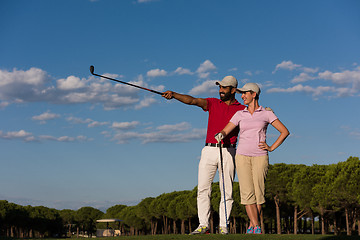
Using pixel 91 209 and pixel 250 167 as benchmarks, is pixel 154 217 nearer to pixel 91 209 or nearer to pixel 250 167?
pixel 91 209

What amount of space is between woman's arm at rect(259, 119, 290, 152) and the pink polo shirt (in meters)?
0.09

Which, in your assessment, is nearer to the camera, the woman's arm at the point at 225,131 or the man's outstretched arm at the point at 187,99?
the woman's arm at the point at 225,131

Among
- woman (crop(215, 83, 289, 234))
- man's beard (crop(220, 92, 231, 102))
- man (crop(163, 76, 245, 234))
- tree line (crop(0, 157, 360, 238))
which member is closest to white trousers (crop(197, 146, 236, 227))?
man (crop(163, 76, 245, 234))

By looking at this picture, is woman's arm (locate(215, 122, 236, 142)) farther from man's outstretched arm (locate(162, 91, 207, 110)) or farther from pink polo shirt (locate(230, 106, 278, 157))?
man's outstretched arm (locate(162, 91, 207, 110))

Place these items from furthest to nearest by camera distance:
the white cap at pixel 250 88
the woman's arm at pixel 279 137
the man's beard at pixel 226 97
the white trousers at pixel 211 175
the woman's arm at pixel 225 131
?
the man's beard at pixel 226 97
the white trousers at pixel 211 175
the white cap at pixel 250 88
the woman's arm at pixel 225 131
the woman's arm at pixel 279 137

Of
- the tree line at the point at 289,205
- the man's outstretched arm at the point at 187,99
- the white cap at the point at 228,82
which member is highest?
the white cap at the point at 228,82

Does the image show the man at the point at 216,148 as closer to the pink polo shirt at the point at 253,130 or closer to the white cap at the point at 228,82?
the white cap at the point at 228,82

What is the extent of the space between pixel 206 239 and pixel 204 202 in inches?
50.5

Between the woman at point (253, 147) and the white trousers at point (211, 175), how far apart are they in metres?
0.45

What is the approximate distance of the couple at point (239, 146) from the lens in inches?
375

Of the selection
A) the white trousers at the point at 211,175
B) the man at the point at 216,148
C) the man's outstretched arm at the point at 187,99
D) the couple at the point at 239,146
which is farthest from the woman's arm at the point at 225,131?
the man's outstretched arm at the point at 187,99

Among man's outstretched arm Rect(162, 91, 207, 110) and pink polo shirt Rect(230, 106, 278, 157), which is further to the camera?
man's outstretched arm Rect(162, 91, 207, 110)

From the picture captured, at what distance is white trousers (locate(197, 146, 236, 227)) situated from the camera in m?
10.1

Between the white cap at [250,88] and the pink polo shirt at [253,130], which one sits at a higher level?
the white cap at [250,88]
